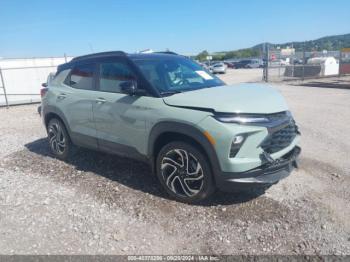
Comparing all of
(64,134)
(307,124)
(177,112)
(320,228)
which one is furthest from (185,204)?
(307,124)

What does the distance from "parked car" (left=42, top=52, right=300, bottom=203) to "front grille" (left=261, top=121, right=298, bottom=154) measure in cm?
1

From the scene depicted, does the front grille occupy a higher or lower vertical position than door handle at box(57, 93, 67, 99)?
lower

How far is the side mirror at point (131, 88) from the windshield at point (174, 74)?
0.20m

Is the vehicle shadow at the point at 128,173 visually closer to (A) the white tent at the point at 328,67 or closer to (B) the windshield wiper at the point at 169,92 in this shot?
(B) the windshield wiper at the point at 169,92

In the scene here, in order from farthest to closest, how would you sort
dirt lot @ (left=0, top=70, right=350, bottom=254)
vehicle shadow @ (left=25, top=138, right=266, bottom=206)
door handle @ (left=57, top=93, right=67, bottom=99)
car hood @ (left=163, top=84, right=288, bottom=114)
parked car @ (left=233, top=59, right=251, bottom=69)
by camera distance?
parked car @ (left=233, top=59, right=251, bottom=69) < door handle @ (left=57, top=93, right=67, bottom=99) < vehicle shadow @ (left=25, top=138, right=266, bottom=206) < car hood @ (left=163, top=84, right=288, bottom=114) < dirt lot @ (left=0, top=70, right=350, bottom=254)

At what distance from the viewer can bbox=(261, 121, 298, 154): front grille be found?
3438mm

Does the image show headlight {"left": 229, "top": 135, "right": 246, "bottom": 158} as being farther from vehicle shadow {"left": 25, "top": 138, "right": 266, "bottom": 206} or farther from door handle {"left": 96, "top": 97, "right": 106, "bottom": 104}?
door handle {"left": 96, "top": 97, "right": 106, "bottom": 104}

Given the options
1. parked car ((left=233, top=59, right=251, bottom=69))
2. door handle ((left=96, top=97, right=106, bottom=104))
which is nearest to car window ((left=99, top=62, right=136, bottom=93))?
door handle ((left=96, top=97, right=106, bottom=104))

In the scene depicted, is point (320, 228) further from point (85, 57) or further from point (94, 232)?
point (85, 57)

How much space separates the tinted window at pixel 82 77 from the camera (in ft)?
16.1

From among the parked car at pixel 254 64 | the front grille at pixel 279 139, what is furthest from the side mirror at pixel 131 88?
the parked car at pixel 254 64

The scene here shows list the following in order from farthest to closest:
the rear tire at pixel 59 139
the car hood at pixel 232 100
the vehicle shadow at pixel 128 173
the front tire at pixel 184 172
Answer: the rear tire at pixel 59 139, the vehicle shadow at pixel 128 173, the front tire at pixel 184 172, the car hood at pixel 232 100

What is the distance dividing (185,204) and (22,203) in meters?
2.14

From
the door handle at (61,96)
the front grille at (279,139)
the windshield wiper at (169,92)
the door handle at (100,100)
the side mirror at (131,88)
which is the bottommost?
the front grille at (279,139)
